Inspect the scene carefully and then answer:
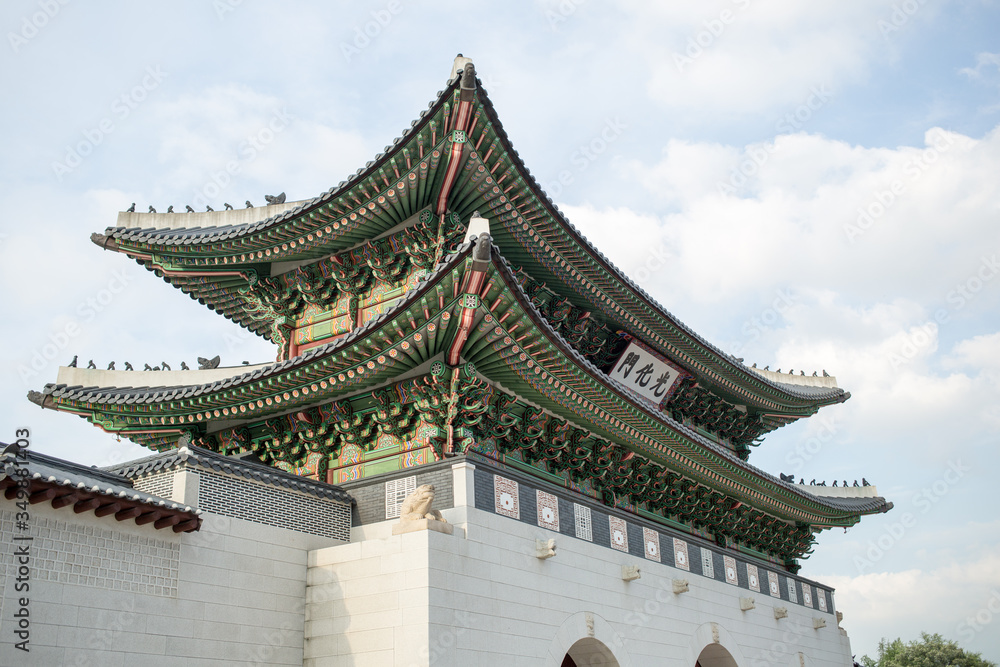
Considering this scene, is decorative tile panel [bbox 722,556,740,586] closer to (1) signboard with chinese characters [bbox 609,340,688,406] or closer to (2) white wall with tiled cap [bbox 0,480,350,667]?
(1) signboard with chinese characters [bbox 609,340,688,406]

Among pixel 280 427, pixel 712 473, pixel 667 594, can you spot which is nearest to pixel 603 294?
pixel 712 473

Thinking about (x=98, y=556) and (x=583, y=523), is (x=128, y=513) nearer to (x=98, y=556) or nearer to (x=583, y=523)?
(x=98, y=556)

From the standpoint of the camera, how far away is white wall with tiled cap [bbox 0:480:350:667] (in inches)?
396

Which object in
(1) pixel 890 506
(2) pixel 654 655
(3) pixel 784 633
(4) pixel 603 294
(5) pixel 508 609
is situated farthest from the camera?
(1) pixel 890 506

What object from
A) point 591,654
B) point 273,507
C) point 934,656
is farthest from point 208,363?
point 934,656

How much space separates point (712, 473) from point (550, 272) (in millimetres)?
5656

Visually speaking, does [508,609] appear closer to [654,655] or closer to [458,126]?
[654,655]

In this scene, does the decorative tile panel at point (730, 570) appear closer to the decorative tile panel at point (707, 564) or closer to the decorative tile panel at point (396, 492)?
the decorative tile panel at point (707, 564)

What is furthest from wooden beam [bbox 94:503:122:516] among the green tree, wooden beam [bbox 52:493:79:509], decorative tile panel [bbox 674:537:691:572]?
the green tree

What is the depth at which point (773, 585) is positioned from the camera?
21969 mm

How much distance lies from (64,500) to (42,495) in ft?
0.95

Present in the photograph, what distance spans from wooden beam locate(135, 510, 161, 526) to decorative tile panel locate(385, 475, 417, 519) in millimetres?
3693

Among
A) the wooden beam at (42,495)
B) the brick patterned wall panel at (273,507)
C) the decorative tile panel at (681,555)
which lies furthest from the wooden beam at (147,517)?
the decorative tile panel at (681,555)

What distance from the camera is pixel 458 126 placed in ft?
45.1
